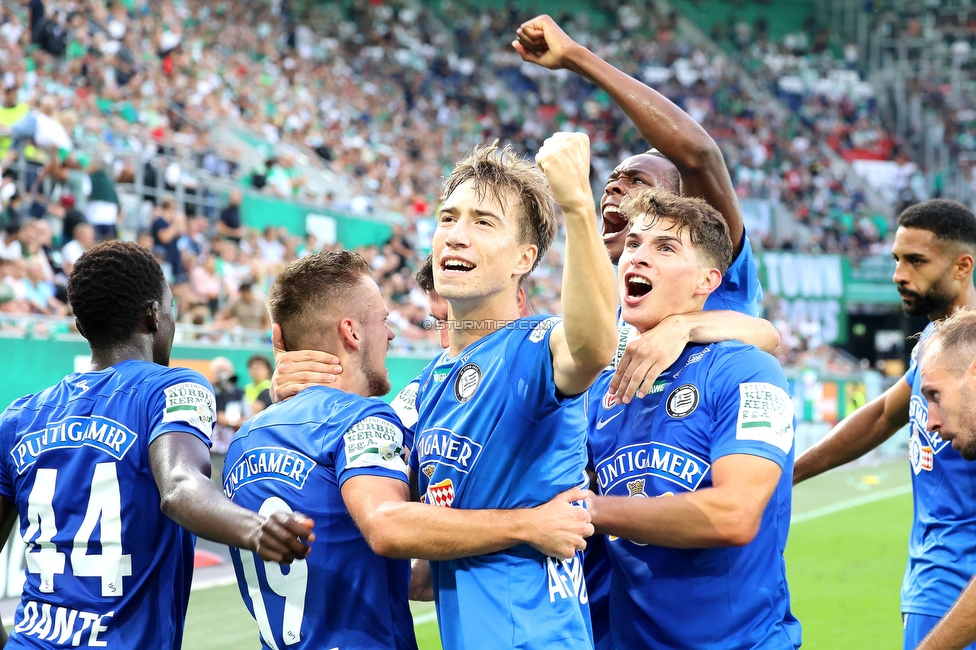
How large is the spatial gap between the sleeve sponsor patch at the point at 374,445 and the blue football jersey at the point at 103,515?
25.2 inches

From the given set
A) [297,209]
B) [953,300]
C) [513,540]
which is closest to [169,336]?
[513,540]

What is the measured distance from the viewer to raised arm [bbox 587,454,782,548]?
2.95 metres

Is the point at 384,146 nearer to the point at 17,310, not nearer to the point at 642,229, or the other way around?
the point at 17,310

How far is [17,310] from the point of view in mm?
10258

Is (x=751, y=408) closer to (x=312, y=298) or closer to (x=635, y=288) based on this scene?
(x=635, y=288)

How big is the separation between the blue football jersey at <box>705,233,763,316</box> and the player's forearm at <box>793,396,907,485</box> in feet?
3.90

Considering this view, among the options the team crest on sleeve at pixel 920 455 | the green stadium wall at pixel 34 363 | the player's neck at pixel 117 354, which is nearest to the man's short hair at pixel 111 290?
the player's neck at pixel 117 354

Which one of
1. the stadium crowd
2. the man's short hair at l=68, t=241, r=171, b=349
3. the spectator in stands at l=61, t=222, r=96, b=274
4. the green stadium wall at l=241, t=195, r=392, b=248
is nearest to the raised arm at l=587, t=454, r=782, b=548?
the man's short hair at l=68, t=241, r=171, b=349

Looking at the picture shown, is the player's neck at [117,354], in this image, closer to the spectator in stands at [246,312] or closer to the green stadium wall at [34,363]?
the green stadium wall at [34,363]

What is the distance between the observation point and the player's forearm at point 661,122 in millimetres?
3428

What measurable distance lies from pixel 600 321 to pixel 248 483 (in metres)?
1.24

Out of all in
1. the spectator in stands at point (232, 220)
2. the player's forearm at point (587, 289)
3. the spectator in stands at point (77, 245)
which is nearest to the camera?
the player's forearm at point (587, 289)

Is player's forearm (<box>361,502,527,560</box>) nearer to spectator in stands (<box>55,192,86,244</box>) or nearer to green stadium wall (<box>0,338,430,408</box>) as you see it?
green stadium wall (<box>0,338,430,408</box>)

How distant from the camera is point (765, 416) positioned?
10.1 feet
